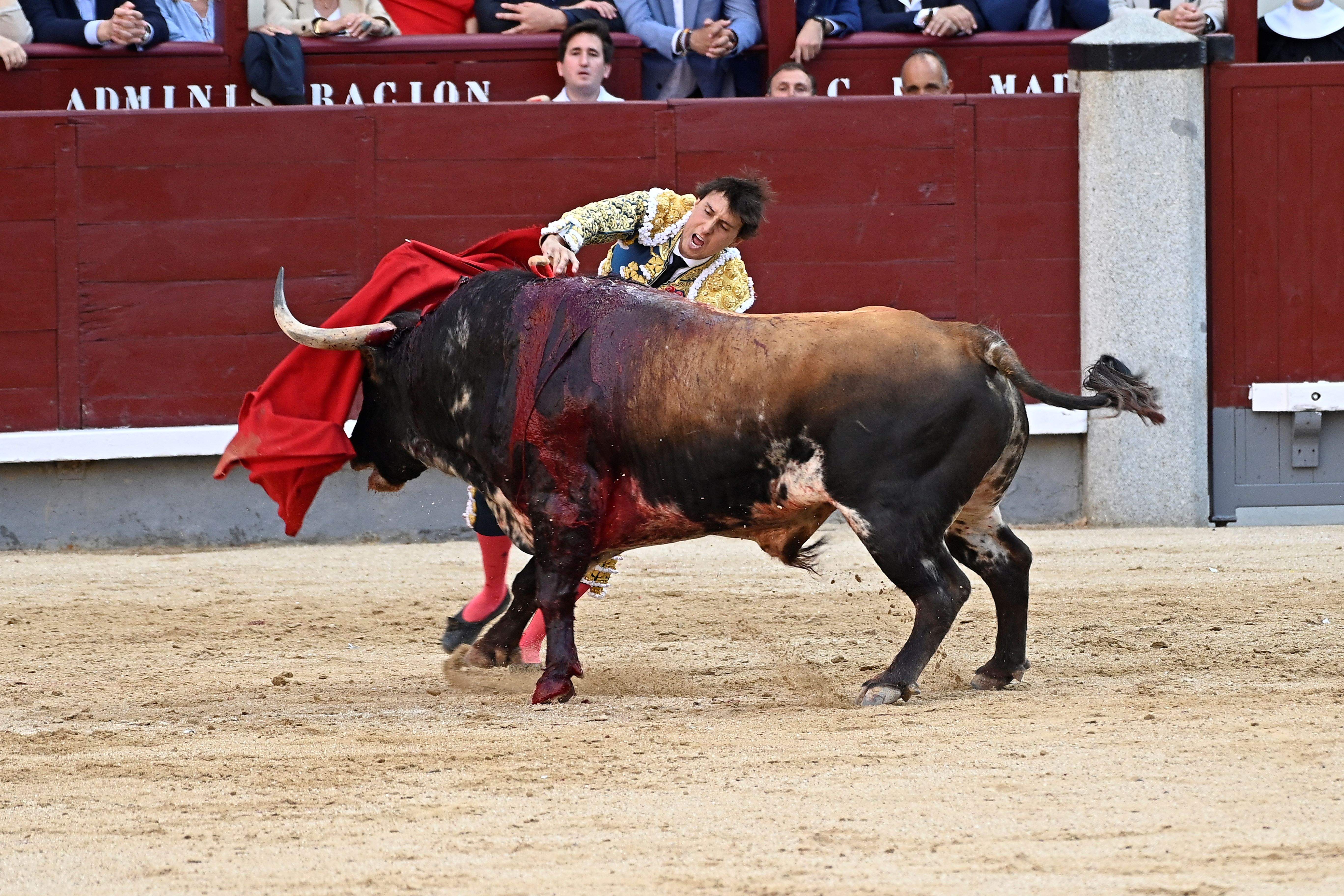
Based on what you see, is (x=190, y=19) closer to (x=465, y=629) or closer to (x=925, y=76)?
(x=925, y=76)

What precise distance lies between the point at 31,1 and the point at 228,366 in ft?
5.54

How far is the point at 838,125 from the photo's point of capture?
7.14 m

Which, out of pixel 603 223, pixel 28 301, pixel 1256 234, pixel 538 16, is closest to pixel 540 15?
pixel 538 16

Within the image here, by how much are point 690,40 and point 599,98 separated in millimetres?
438

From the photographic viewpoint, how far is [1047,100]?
7.21m

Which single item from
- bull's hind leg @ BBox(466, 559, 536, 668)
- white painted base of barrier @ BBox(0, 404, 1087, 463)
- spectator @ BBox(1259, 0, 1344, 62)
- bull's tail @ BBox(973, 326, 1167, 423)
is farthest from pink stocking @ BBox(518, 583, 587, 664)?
spectator @ BBox(1259, 0, 1344, 62)

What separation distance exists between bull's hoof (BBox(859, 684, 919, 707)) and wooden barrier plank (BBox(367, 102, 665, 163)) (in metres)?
3.67

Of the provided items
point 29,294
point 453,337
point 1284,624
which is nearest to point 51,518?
point 29,294

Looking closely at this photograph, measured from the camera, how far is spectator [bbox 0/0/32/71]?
23.1 feet

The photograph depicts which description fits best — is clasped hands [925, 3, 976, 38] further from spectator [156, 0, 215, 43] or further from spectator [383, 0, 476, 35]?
spectator [156, 0, 215, 43]

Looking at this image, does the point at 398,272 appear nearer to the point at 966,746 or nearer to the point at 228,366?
the point at 966,746

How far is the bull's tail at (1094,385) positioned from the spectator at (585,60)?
3.41 meters

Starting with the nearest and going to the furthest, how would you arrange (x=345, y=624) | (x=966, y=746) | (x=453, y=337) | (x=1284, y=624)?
(x=966, y=746)
(x=453, y=337)
(x=1284, y=624)
(x=345, y=624)

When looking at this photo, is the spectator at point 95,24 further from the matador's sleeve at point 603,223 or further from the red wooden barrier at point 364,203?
the matador's sleeve at point 603,223
